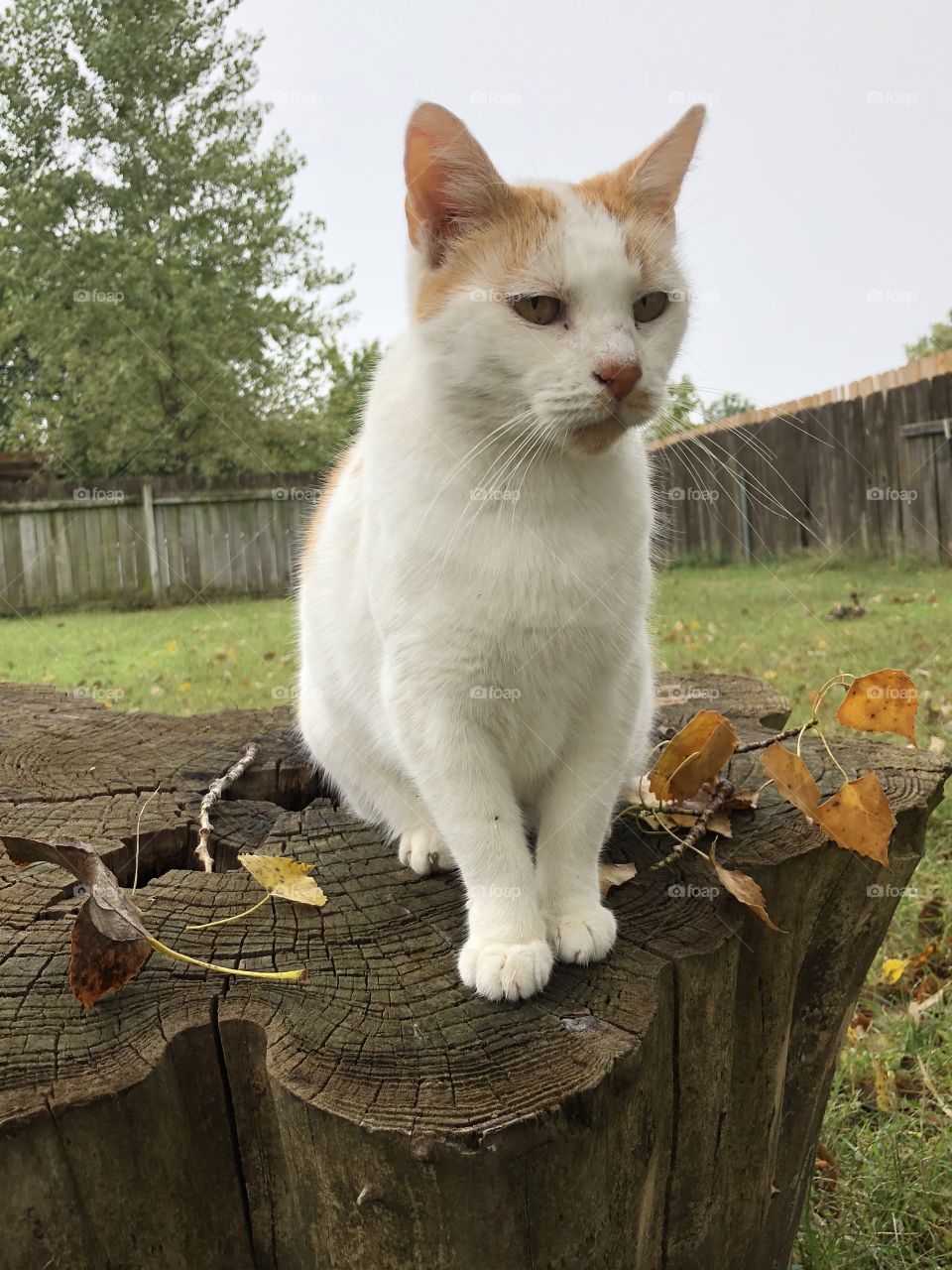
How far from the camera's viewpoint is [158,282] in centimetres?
981

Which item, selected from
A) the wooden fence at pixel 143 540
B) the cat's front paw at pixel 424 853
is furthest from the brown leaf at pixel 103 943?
the wooden fence at pixel 143 540

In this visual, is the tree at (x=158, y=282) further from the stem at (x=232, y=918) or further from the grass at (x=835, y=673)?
the stem at (x=232, y=918)

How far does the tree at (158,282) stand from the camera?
372 inches

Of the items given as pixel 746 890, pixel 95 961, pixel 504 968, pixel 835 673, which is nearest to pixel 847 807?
pixel 746 890

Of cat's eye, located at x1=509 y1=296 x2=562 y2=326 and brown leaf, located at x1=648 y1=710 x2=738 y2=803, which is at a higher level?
cat's eye, located at x1=509 y1=296 x2=562 y2=326

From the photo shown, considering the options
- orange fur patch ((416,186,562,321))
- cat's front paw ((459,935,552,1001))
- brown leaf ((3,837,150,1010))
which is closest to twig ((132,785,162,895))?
brown leaf ((3,837,150,1010))

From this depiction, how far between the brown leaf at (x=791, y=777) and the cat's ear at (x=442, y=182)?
94 centimetres

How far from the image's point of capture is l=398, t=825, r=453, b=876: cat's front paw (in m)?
1.68

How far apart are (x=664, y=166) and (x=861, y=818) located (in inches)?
42.6

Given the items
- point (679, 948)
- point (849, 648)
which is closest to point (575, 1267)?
point (679, 948)

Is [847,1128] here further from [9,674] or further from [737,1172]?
[9,674]

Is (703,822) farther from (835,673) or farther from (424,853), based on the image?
(835,673)

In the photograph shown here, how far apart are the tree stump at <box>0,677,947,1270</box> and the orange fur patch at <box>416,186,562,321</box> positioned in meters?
0.92

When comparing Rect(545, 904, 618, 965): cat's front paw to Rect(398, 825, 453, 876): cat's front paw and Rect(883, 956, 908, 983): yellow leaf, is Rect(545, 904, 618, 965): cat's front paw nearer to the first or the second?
Rect(398, 825, 453, 876): cat's front paw
